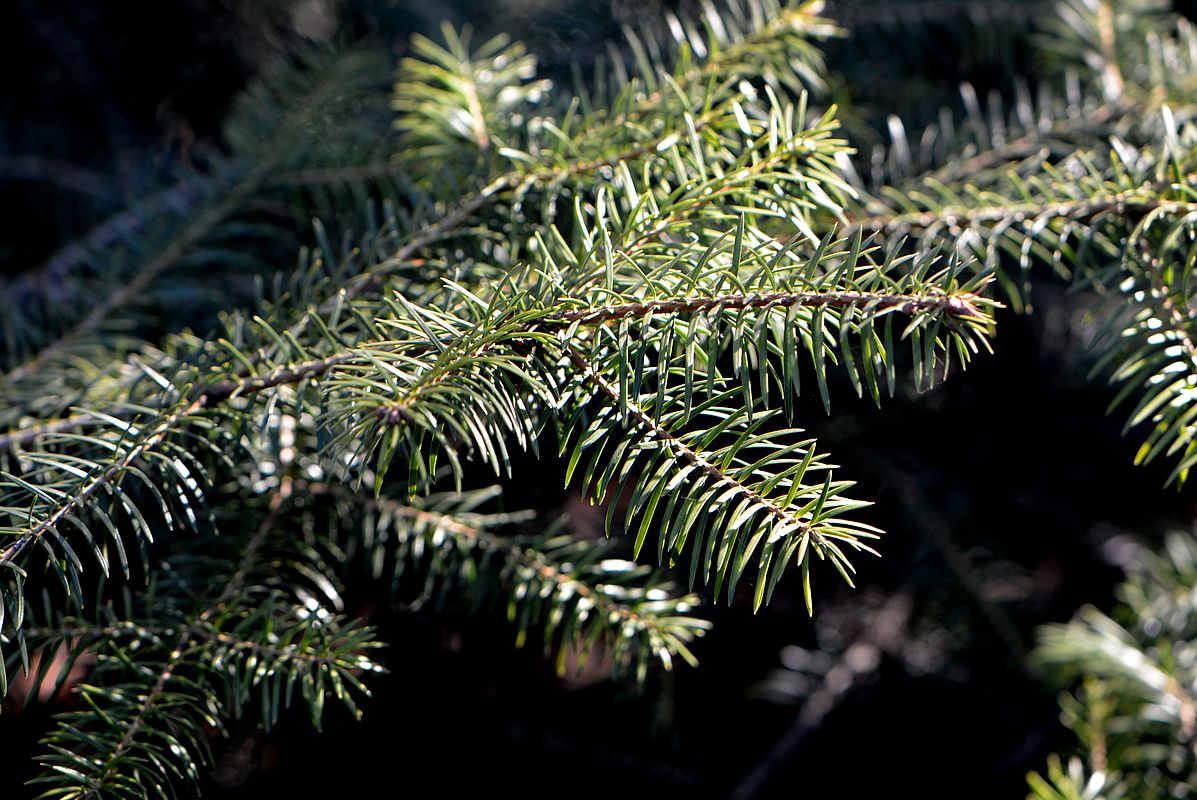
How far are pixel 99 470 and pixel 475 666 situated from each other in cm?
30

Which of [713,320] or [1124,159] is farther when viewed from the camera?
[1124,159]

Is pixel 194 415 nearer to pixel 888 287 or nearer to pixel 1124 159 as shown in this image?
pixel 888 287

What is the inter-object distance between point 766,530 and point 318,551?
29 centimetres

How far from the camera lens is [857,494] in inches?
26.5

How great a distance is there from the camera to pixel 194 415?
380 millimetres

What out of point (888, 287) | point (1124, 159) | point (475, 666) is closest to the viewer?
point (888, 287)

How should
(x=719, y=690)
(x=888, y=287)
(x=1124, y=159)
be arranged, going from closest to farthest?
(x=888, y=287), (x=1124, y=159), (x=719, y=690)

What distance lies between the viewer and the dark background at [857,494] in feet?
2.03

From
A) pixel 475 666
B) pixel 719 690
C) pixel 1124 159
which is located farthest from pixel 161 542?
pixel 1124 159

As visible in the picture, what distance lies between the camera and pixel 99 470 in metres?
0.36

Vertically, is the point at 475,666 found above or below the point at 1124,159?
below

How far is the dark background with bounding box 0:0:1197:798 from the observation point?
0.62 metres

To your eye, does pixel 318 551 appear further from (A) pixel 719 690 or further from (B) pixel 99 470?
(A) pixel 719 690

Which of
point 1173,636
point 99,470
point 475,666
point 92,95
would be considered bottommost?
point 1173,636
